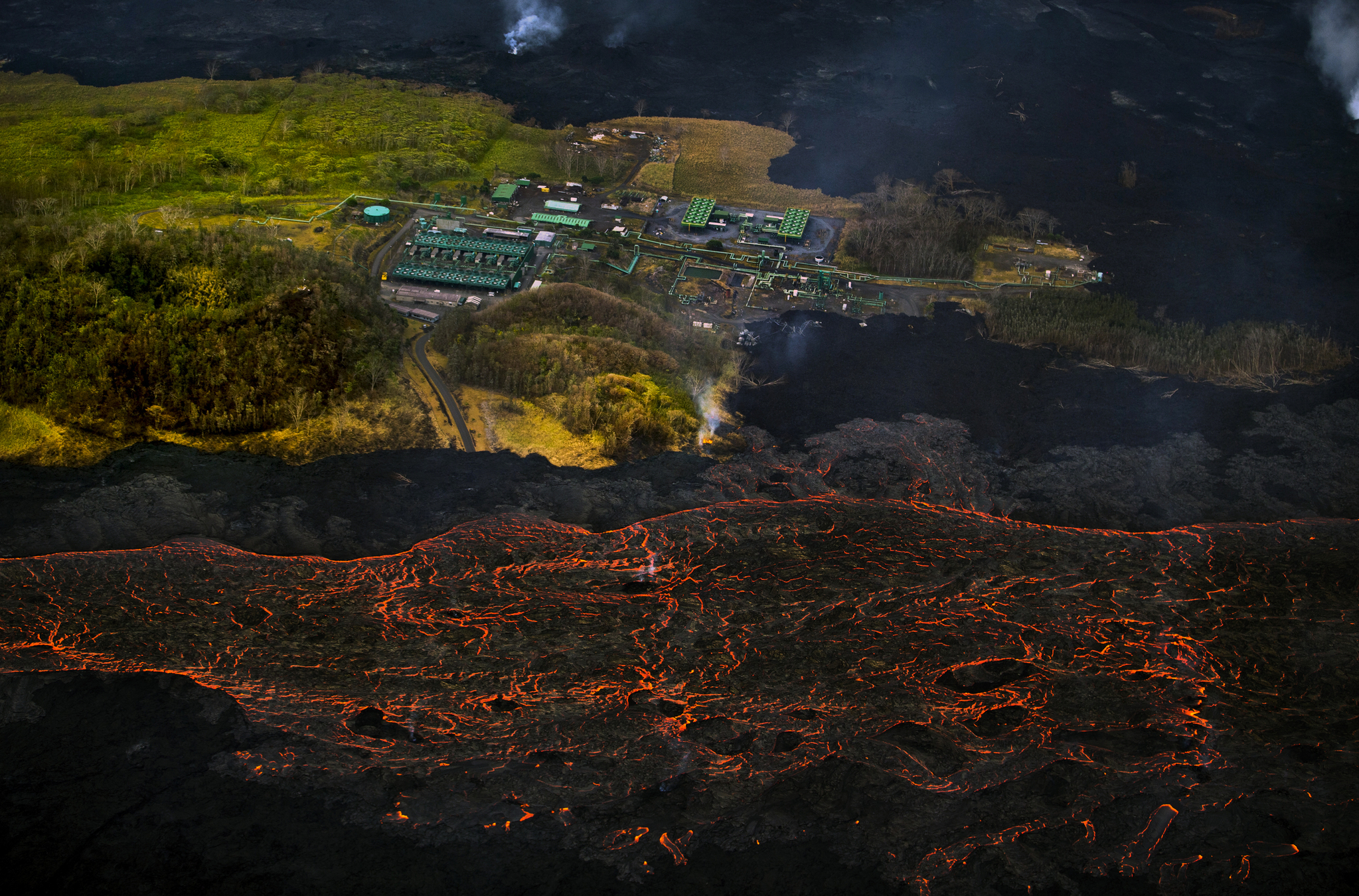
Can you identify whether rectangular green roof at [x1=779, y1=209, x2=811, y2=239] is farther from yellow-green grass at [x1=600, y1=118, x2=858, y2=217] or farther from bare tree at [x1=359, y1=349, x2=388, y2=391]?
bare tree at [x1=359, y1=349, x2=388, y2=391]

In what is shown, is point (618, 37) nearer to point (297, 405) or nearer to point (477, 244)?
point (477, 244)

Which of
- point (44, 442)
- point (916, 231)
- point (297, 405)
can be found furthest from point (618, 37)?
point (44, 442)

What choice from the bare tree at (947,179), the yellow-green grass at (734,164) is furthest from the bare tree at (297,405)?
the bare tree at (947,179)

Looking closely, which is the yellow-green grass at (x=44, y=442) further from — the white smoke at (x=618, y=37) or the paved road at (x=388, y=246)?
the white smoke at (x=618, y=37)

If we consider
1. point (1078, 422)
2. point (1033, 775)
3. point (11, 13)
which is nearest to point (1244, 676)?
point (1033, 775)

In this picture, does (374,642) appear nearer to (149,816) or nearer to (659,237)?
(149,816)

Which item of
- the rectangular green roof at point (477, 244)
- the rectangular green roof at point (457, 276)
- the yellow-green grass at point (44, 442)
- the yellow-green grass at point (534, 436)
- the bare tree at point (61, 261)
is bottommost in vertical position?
Result: the yellow-green grass at point (534, 436)
